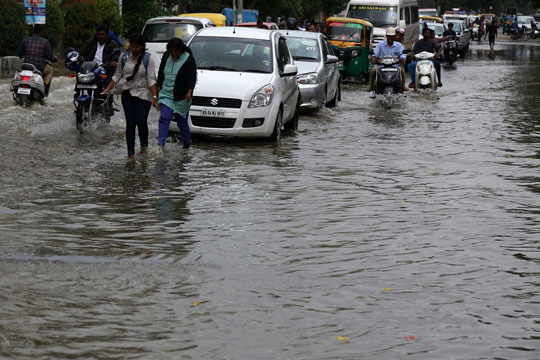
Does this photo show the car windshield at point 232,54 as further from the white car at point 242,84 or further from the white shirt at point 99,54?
the white shirt at point 99,54

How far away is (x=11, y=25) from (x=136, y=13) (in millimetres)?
14389

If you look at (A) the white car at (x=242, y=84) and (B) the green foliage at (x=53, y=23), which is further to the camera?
(B) the green foliage at (x=53, y=23)

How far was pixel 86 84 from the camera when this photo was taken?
16125 millimetres

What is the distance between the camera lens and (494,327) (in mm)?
6309

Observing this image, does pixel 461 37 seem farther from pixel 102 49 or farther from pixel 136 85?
pixel 136 85

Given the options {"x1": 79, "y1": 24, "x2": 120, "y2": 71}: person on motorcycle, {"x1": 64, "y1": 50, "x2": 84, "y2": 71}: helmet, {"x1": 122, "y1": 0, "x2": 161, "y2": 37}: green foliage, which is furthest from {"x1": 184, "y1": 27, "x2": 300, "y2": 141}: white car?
{"x1": 122, "y1": 0, "x2": 161, "y2": 37}: green foliage

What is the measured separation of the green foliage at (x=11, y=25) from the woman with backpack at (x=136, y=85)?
16.5 m

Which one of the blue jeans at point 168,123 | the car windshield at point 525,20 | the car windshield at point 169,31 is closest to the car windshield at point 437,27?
the car windshield at point 169,31

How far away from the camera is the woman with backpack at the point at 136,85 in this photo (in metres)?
13.4

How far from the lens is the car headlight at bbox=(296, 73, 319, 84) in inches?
799

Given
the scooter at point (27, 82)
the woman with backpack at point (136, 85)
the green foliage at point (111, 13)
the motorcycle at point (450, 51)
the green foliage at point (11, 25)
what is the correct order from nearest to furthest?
the woman with backpack at point (136, 85)
the scooter at point (27, 82)
the green foliage at point (11, 25)
the green foliage at point (111, 13)
the motorcycle at point (450, 51)

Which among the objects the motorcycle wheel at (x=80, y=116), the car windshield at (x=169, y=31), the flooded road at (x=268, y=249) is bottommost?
the flooded road at (x=268, y=249)

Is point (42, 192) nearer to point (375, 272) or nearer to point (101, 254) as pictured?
point (101, 254)

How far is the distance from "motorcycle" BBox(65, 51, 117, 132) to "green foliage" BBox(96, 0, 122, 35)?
65.7ft
